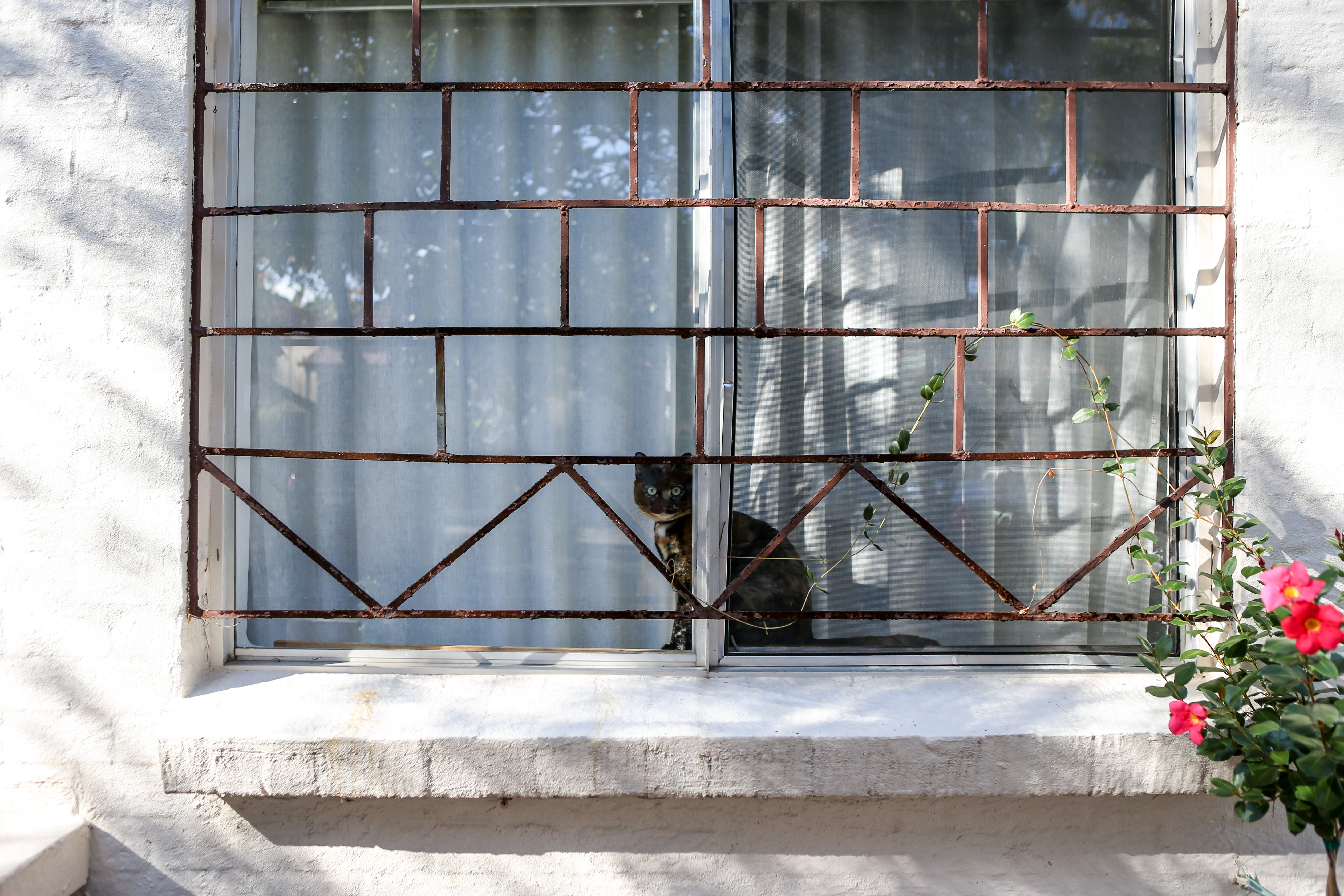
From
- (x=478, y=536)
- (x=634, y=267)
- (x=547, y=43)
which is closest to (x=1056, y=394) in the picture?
(x=634, y=267)

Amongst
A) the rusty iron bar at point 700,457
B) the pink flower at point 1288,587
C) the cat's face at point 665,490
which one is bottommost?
the pink flower at point 1288,587

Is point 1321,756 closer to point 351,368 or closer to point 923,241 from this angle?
point 923,241

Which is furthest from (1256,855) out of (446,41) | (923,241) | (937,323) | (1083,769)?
(446,41)

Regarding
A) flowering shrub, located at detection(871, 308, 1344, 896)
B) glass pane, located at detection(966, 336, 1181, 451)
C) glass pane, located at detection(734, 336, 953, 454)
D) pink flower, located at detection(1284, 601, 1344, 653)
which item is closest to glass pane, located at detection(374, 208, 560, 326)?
glass pane, located at detection(734, 336, 953, 454)

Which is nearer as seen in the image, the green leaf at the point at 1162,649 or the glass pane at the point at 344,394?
the green leaf at the point at 1162,649

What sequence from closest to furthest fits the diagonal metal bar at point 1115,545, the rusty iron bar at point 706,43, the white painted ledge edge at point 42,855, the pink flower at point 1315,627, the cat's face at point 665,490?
the pink flower at point 1315,627
the white painted ledge edge at point 42,855
the diagonal metal bar at point 1115,545
the rusty iron bar at point 706,43
the cat's face at point 665,490

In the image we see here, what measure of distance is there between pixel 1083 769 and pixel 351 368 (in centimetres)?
193

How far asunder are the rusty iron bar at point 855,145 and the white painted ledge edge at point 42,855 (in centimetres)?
219

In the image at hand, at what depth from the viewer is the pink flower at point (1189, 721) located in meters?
1.45

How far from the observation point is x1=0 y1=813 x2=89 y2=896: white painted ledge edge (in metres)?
1.51

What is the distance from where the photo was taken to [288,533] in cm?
177

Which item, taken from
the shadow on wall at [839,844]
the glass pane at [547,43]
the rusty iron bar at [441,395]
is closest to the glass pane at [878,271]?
the glass pane at [547,43]

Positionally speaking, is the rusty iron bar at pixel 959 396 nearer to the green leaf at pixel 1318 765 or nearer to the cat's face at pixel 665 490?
the cat's face at pixel 665 490

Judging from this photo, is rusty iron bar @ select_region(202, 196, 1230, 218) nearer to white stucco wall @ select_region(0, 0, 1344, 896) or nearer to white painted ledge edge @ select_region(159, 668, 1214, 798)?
white stucco wall @ select_region(0, 0, 1344, 896)
